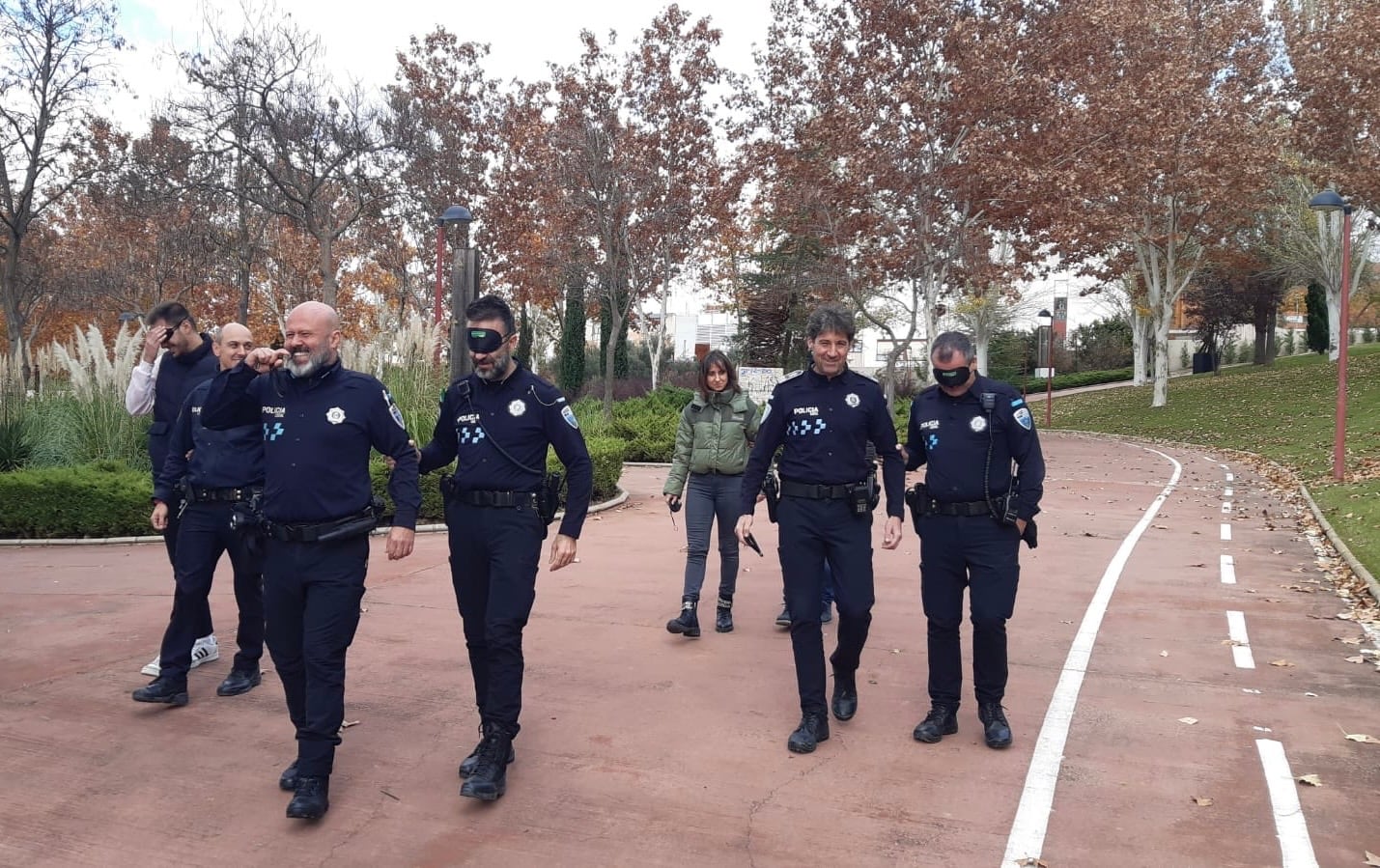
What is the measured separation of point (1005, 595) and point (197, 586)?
13.0ft

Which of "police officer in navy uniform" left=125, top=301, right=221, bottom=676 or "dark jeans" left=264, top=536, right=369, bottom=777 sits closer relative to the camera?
"dark jeans" left=264, top=536, right=369, bottom=777

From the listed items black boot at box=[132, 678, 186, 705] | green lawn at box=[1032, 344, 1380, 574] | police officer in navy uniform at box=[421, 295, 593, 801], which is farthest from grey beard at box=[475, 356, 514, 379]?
green lawn at box=[1032, 344, 1380, 574]

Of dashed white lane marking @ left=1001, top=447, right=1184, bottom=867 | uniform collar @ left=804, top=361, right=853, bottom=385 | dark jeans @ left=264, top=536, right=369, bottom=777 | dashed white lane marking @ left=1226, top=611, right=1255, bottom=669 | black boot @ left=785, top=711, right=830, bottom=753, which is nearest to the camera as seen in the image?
dashed white lane marking @ left=1001, top=447, right=1184, bottom=867

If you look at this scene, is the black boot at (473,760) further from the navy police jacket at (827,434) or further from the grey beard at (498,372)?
the navy police jacket at (827,434)

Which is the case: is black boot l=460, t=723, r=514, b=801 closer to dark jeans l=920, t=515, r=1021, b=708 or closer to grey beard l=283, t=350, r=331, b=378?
grey beard l=283, t=350, r=331, b=378

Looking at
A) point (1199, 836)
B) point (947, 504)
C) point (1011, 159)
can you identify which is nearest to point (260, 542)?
point (947, 504)

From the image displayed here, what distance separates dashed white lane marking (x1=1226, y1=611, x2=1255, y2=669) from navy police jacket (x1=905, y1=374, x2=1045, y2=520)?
2.64 m

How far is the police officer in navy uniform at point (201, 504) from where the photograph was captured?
5.15 m

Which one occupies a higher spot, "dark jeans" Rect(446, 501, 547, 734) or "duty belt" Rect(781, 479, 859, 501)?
"duty belt" Rect(781, 479, 859, 501)

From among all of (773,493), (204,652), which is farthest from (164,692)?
(773,493)

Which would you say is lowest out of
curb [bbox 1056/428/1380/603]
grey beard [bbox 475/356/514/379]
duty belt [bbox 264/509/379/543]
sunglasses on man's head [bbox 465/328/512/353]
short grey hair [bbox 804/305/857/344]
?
curb [bbox 1056/428/1380/603]

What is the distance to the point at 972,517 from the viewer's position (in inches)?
187

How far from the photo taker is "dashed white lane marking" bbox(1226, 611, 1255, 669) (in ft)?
20.9

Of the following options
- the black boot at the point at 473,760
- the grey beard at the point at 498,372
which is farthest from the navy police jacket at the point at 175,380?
the black boot at the point at 473,760
